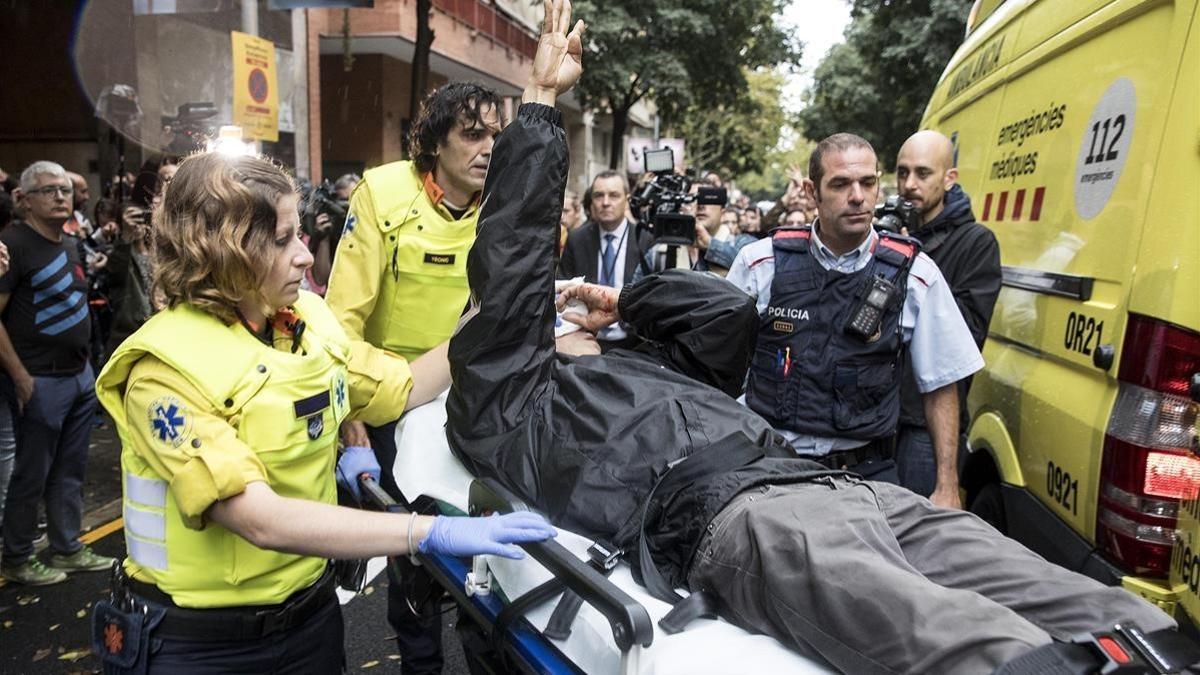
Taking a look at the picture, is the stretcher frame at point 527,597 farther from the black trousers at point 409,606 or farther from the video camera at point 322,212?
the video camera at point 322,212

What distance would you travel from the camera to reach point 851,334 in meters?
2.72

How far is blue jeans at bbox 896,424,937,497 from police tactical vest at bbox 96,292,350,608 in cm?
238

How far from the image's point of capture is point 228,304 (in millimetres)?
1617

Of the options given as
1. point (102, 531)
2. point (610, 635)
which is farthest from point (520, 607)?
point (102, 531)

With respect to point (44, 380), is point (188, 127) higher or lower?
higher

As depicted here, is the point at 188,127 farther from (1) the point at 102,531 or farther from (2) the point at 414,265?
(2) the point at 414,265

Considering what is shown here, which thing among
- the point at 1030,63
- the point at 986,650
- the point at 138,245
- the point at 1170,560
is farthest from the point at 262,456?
the point at 138,245

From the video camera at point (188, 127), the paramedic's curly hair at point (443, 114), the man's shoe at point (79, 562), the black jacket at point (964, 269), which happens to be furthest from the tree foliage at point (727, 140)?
the paramedic's curly hair at point (443, 114)

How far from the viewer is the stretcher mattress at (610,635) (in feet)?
4.83

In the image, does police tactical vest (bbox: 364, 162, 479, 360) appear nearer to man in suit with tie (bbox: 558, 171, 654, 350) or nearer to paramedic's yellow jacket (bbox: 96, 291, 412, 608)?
paramedic's yellow jacket (bbox: 96, 291, 412, 608)

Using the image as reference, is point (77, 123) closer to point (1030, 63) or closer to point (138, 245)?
point (138, 245)

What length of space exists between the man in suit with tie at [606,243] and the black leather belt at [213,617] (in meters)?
3.91

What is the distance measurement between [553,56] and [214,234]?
992 millimetres

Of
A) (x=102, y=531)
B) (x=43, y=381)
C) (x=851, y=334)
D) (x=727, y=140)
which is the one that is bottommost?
(x=102, y=531)
